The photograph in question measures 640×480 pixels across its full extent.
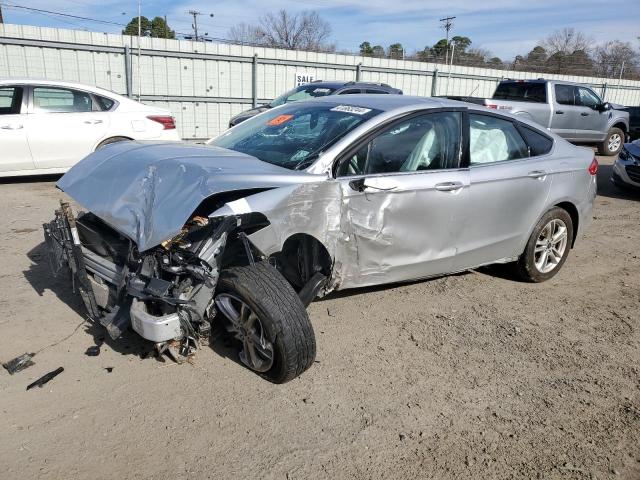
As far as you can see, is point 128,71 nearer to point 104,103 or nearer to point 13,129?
point 104,103

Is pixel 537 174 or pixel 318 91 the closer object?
pixel 537 174

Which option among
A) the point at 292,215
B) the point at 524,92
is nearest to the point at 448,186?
the point at 292,215

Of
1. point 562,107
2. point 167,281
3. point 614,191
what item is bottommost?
point 614,191

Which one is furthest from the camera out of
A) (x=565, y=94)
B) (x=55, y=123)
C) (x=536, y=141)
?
(x=565, y=94)

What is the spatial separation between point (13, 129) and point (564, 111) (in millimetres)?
12328

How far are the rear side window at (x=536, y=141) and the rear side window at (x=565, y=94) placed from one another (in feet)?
31.8

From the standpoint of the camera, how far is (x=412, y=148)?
4082 mm

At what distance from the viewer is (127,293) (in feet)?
10.7

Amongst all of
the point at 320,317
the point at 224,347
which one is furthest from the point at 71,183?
the point at 320,317

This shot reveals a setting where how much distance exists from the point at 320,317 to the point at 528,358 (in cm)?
155

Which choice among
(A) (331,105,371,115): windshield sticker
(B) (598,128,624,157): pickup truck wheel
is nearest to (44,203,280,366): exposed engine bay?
(A) (331,105,371,115): windshield sticker

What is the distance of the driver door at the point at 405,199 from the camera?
369cm

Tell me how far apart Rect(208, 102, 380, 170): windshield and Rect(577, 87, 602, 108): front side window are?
12.1 m

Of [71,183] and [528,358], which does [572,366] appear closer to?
[528,358]
